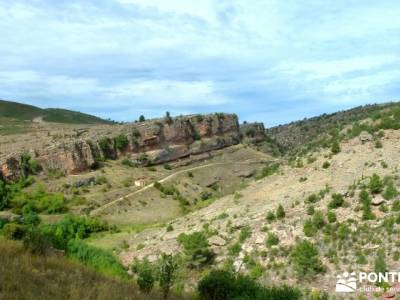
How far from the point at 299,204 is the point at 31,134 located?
49.6 metres

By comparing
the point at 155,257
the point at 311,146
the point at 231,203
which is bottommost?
the point at 155,257

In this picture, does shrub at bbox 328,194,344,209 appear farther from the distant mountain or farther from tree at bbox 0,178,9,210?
the distant mountain

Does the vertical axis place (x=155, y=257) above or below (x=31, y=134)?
below

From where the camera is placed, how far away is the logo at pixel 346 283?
18.5 meters

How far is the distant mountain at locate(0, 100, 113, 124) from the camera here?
117 metres

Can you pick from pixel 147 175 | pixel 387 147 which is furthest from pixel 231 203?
pixel 147 175

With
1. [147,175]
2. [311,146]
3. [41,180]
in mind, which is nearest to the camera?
[311,146]

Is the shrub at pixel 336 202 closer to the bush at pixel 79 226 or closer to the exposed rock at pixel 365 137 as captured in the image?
the exposed rock at pixel 365 137

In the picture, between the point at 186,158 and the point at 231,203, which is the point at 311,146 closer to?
the point at 231,203

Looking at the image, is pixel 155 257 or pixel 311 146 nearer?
pixel 155 257

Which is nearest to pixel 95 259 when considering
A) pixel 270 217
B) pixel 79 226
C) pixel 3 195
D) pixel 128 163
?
pixel 270 217

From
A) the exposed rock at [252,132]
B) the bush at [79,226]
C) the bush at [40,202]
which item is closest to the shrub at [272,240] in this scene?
the bush at [79,226]

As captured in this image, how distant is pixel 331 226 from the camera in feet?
74.5

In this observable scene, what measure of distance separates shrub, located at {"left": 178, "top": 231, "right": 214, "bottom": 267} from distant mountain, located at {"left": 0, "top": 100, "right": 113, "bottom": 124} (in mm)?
95503
